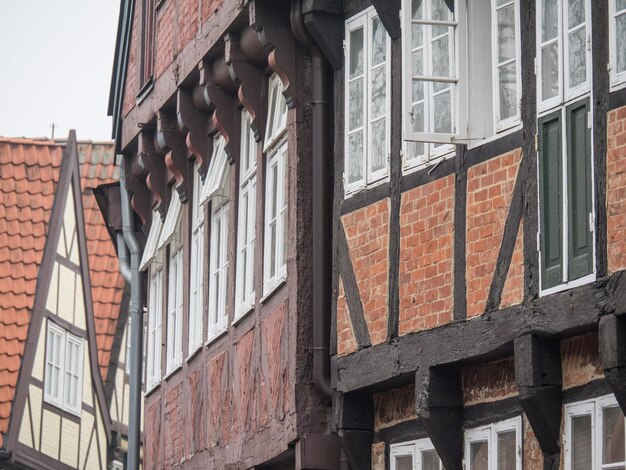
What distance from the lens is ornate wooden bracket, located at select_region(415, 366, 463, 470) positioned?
37.3 ft

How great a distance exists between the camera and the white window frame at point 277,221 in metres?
13.9

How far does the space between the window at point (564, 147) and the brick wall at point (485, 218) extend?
40 cm

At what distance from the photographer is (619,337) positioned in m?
9.32

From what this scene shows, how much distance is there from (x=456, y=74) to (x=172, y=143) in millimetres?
6744

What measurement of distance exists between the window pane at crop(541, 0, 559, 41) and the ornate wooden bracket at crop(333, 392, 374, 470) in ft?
10.8

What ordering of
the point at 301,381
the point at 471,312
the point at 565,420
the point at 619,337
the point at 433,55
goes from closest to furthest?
the point at 619,337
the point at 565,420
the point at 471,312
the point at 433,55
the point at 301,381

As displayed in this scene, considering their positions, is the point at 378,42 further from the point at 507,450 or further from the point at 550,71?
the point at 507,450

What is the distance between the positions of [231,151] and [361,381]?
420cm

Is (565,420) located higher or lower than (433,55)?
lower

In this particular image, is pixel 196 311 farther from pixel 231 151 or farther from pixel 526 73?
pixel 526 73

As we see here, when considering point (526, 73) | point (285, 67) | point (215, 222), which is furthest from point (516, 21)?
point (215, 222)

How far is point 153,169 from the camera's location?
18625mm

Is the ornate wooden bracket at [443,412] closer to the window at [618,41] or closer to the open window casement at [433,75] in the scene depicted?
the open window casement at [433,75]

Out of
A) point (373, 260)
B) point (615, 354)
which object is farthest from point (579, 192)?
point (373, 260)
